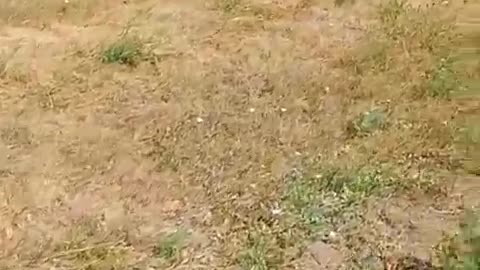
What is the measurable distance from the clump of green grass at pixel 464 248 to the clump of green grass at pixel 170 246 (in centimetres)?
72

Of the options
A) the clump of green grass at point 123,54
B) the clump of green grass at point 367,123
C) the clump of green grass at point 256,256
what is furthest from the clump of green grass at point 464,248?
the clump of green grass at point 123,54

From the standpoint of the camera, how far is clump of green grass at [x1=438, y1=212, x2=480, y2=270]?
Answer: 2363 millimetres

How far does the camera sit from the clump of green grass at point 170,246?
8.31 feet

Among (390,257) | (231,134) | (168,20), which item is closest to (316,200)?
(390,257)

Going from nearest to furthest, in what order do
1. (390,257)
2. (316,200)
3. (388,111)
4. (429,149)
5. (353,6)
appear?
(390,257), (316,200), (429,149), (388,111), (353,6)

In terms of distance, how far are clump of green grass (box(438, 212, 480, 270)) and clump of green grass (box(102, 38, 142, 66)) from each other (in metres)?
1.58

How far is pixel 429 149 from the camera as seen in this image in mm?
3080

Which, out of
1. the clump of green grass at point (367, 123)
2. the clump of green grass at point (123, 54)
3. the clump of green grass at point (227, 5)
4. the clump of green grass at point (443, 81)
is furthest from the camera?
the clump of green grass at point (227, 5)

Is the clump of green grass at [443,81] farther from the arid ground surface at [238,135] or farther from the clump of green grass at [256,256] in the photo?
the clump of green grass at [256,256]

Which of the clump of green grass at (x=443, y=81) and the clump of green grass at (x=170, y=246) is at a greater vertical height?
the clump of green grass at (x=443, y=81)

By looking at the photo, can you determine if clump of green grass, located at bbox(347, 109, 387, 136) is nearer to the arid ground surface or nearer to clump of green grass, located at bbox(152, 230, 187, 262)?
the arid ground surface

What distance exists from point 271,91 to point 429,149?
0.69m

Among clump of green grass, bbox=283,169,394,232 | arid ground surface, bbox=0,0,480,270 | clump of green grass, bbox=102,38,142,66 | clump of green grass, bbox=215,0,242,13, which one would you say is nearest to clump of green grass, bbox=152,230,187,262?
arid ground surface, bbox=0,0,480,270

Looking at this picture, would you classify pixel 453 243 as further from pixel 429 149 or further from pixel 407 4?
pixel 407 4
